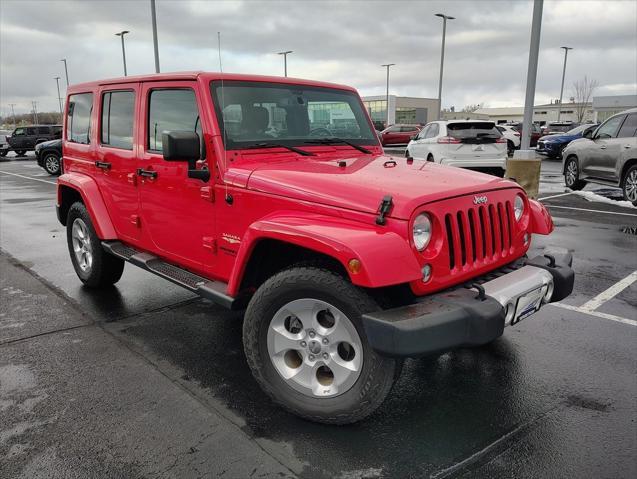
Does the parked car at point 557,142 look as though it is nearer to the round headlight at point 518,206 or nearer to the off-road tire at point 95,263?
the round headlight at point 518,206

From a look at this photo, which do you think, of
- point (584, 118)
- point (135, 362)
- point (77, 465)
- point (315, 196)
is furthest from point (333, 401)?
point (584, 118)

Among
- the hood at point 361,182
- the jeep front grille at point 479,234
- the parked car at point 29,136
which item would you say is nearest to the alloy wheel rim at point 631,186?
the hood at point 361,182

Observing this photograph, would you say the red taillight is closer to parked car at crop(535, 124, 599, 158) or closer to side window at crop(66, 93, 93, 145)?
side window at crop(66, 93, 93, 145)

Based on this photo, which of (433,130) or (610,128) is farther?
(433,130)

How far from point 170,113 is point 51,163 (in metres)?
17.6

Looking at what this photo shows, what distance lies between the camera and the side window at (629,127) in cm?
1037

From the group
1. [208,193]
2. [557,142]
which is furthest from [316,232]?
[557,142]

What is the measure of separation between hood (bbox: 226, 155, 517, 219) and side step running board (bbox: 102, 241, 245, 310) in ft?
2.34

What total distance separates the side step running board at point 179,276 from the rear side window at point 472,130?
417 inches

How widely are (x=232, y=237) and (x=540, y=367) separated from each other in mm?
2322

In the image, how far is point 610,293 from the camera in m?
5.20

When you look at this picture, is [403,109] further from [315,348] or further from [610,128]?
[315,348]

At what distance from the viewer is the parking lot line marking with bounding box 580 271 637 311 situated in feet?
15.9

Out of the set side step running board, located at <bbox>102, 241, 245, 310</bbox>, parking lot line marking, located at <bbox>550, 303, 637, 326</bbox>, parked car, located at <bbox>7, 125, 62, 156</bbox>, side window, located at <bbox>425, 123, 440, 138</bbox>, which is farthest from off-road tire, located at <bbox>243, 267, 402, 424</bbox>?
parked car, located at <bbox>7, 125, 62, 156</bbox>
